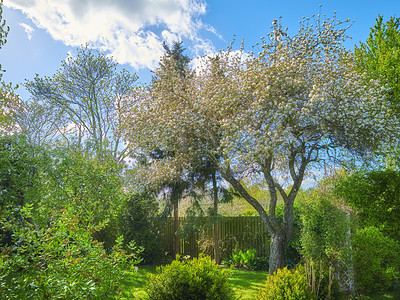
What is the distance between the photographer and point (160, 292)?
5.06 metres

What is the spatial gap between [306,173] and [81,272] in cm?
793

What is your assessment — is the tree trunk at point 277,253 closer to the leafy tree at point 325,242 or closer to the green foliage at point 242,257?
the leafy tree at point 325,242

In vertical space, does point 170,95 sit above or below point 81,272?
above

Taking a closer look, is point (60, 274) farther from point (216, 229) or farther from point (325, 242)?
point (216, 229)

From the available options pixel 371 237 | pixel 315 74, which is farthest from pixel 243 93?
pixel 371 237

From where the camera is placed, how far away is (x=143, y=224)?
11789 millimetres

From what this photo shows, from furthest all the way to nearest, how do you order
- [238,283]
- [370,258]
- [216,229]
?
[216,229], [238,283], [370,258]

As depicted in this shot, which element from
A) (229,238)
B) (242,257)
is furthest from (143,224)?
(242,257)

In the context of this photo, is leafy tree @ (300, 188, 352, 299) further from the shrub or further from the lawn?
the shrub

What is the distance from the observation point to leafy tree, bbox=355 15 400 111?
9492 millimetres

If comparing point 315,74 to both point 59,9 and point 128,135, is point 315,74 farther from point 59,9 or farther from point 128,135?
point 59,9

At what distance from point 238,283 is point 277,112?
5.14 m

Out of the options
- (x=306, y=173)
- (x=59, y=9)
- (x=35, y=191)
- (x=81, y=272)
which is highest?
(x=59, y=9)

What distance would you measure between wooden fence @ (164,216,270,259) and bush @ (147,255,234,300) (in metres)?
6.70
